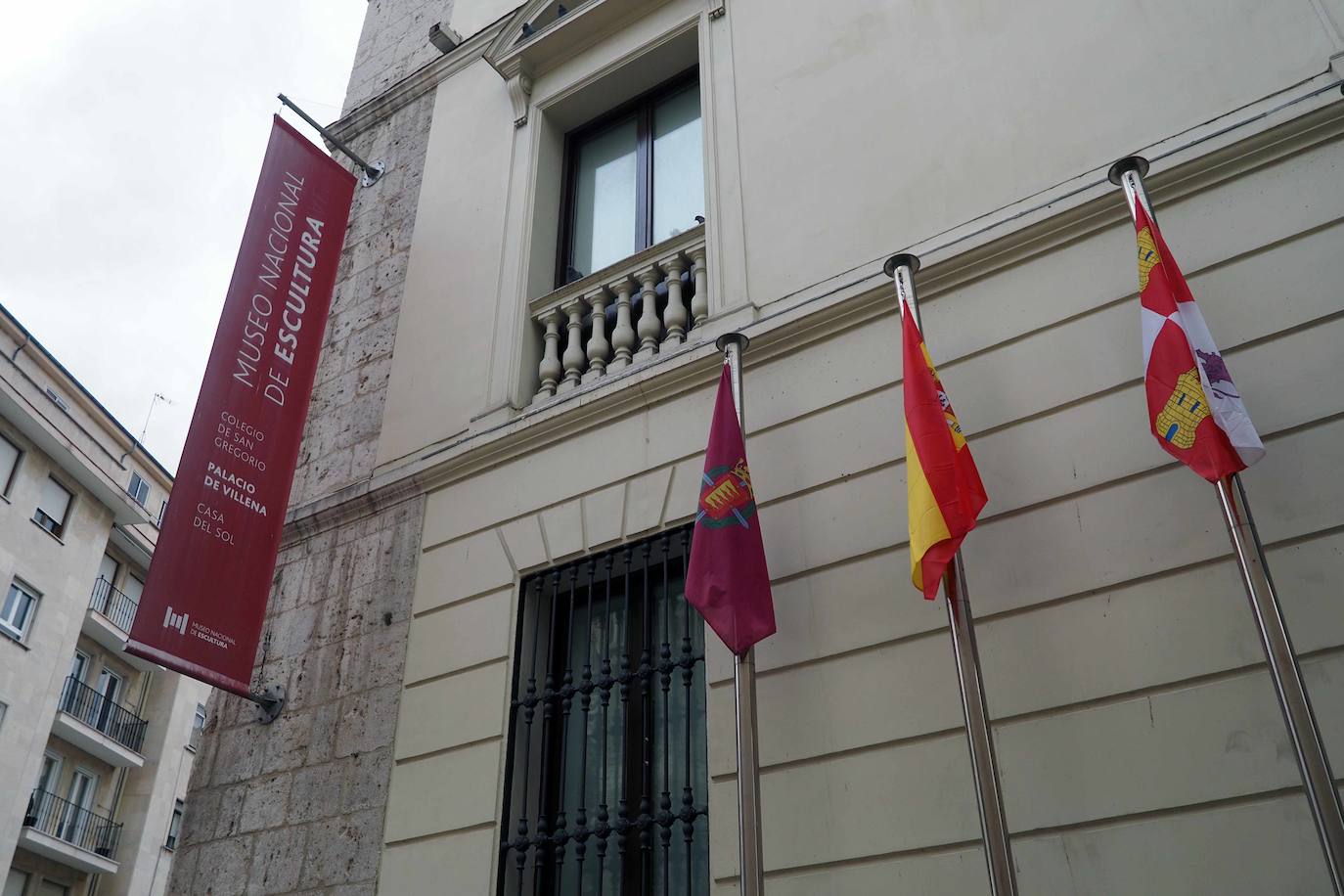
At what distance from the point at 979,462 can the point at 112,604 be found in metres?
28.4

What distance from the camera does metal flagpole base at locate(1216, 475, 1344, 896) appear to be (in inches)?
132

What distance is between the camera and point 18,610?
78.8ft

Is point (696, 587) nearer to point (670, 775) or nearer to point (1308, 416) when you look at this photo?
point (670, 775)

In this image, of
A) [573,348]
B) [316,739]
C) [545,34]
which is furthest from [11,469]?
[573,348]

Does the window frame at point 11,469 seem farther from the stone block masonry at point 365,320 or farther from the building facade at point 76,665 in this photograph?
the stone block masonry at point 365,320

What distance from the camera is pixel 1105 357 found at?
201 inches

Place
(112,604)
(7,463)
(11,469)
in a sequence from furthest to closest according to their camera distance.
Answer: (112,604), (11,469), (7,463)

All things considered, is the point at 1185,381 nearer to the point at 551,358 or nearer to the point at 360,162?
the point at 551,358

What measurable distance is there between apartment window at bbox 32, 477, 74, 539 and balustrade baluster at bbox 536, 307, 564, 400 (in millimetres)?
21456

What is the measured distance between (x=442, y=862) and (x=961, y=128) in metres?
4.72

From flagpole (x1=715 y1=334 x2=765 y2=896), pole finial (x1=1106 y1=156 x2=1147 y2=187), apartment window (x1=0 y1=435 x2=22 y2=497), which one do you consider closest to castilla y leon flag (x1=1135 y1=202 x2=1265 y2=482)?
pole finial (x1=1106 y1=156 x2=1147 y2=187)

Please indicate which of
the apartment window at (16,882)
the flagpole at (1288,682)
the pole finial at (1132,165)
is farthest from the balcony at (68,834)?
the flagpole at (1288,682)

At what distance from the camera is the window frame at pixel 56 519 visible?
24.8 meters

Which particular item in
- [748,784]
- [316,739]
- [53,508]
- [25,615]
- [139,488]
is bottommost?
[748,784]
